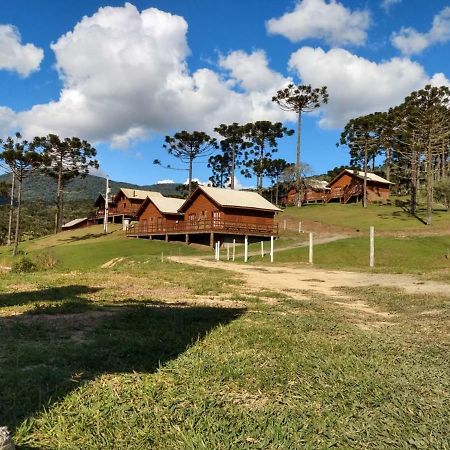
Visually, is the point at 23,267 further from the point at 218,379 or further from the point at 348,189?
the point at 348,189

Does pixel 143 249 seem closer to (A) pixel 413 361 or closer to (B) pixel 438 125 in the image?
(B) pixel 438 125

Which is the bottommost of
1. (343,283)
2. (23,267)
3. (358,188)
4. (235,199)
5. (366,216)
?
(343,283)

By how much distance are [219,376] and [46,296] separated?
747 centimetres

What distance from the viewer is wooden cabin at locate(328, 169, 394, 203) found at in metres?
78.7

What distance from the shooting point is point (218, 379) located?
5.38 metres

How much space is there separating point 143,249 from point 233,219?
1097cm

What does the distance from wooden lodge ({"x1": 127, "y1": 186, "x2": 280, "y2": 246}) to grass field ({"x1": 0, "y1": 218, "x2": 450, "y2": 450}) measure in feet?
130

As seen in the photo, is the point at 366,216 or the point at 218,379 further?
the point at 366,216

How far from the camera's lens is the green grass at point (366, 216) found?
51275mm

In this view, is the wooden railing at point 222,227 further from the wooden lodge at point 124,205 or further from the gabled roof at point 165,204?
the wooden lodge at point 124,205

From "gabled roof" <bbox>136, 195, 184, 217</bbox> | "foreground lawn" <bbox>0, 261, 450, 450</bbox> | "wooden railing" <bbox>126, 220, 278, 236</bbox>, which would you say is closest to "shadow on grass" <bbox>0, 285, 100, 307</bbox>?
"foreground lawn" <bbox>0, 261, 450, 450</bbox>

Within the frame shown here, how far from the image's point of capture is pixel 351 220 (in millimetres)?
57875

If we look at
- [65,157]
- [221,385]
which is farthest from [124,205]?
[221,385]

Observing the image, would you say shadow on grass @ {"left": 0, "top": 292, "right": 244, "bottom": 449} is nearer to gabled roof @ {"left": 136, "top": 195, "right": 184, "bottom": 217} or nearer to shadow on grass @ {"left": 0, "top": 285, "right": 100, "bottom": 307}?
shadow on grass @ {"left": 0, "top": 285, "right": 100, "bottom": 307}
